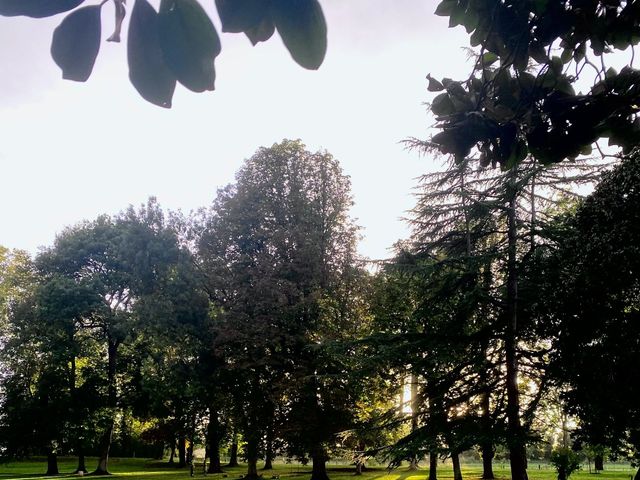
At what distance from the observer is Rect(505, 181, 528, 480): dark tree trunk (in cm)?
1265

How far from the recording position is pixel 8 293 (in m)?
25.5

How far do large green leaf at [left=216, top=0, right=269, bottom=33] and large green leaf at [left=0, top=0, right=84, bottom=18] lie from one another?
20 centimetres

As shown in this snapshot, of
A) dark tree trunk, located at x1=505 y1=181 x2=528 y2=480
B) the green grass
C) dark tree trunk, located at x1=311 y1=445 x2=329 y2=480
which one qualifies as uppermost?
dark tree trunk, located at x1=505 y1=181 x2=528 y2=480

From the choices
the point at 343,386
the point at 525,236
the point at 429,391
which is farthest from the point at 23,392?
the point at 525,236

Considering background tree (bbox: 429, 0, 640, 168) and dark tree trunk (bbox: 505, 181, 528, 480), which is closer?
background tree (bbox: 429, 0, 640, 168)

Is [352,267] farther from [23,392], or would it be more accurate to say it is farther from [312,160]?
[23,392]

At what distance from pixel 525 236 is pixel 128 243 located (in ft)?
57.7

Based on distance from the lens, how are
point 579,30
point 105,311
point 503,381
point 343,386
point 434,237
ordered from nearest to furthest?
point 579,30 < point 503,381 < point 434,237 < point 343,386 < point 105,311

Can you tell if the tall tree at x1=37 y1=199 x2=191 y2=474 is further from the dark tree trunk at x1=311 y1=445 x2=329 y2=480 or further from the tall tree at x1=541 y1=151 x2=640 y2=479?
the tall tree at x1=541 y1=151 x2=640 y2=479

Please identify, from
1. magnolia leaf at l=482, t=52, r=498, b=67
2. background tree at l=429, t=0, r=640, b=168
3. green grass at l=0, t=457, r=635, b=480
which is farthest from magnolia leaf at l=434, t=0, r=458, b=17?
green grass at l=0, t=457, r=635, b=480

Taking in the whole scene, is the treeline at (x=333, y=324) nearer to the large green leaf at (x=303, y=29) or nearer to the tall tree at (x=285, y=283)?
the tall tree at (x=285, y=283)

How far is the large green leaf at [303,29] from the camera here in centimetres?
66

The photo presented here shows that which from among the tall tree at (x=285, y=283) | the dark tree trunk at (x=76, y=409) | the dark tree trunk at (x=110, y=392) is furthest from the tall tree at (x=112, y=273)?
the tall tree at (x=285, y=283)

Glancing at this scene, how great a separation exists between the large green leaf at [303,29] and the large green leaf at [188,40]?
0.32ft
